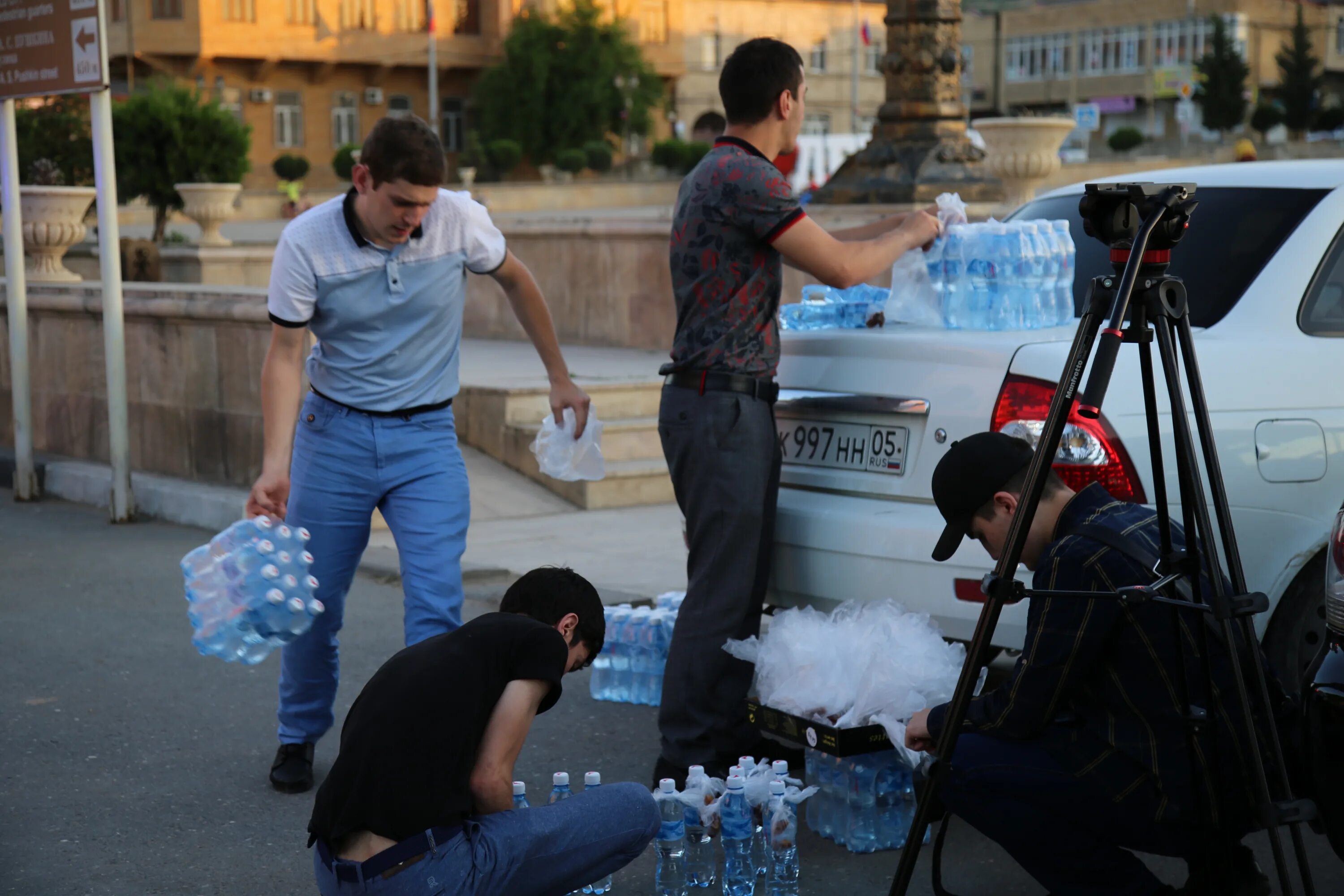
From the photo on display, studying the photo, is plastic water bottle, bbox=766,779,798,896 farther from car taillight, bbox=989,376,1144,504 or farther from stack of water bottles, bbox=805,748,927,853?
car taillight, bbox=989,376,1144,504

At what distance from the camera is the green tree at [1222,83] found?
224ft

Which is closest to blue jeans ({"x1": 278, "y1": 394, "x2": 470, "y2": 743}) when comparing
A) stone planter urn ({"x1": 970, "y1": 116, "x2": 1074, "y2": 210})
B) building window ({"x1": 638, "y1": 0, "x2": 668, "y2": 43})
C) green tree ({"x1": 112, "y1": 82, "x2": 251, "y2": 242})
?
stone planter urn ({"x1": 970, "y1": 116, "x2": 1074, "y2": 210})

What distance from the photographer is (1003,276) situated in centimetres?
466

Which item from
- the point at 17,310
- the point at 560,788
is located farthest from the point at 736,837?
the point at 17,310

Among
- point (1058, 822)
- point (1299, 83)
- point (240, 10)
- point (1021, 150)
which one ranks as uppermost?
point (240, 10)

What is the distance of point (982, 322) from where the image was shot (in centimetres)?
468

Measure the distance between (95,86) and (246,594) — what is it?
20.2 ft

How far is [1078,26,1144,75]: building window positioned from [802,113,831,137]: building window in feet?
66.3

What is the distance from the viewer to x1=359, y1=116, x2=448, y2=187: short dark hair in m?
4.27

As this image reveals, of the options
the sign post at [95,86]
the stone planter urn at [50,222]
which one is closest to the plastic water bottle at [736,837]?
the sign post at [95,86]

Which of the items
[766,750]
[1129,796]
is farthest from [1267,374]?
[766,750]

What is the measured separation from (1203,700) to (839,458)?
149 cm

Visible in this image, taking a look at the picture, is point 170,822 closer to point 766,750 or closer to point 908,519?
point 766,750

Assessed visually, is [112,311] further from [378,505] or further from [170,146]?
[170,146]
